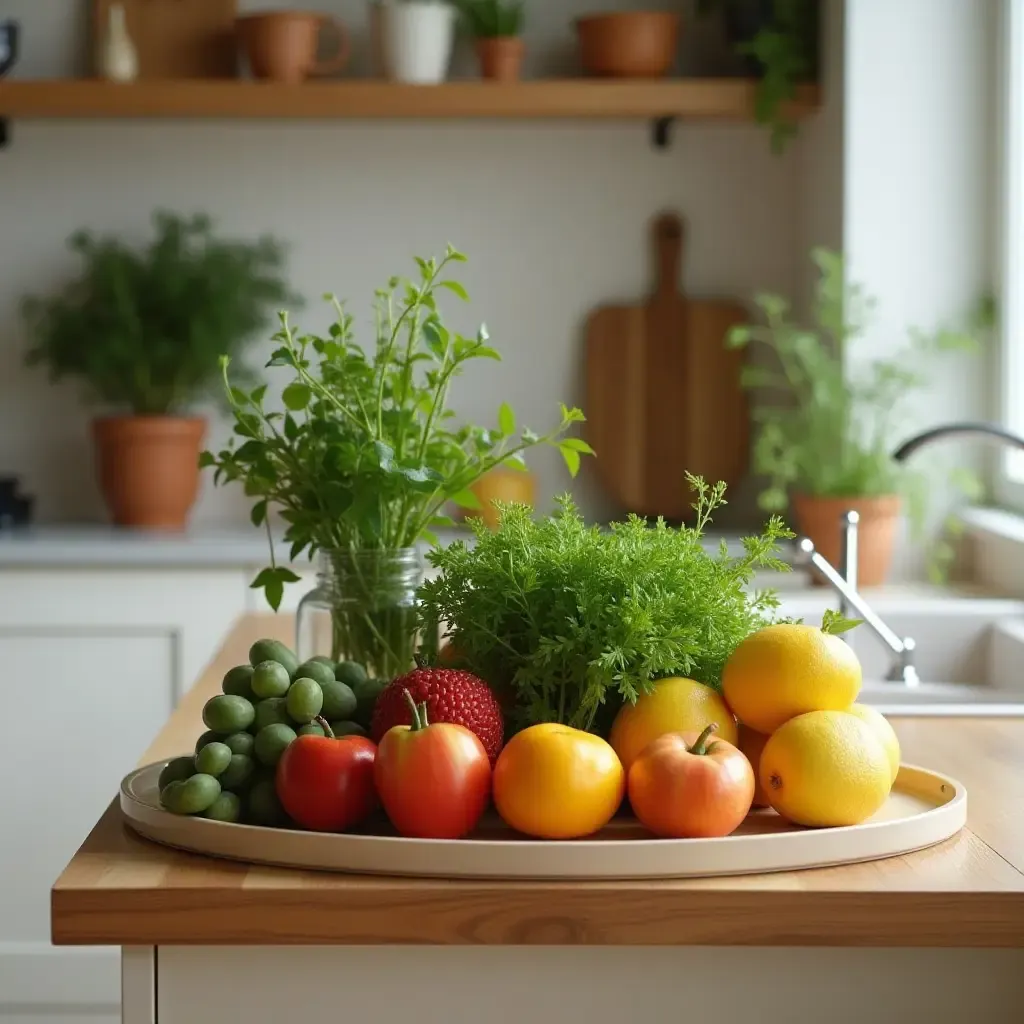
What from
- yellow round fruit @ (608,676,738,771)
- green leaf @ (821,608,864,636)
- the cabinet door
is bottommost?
the cabinet door

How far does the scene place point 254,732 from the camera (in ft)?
3.52

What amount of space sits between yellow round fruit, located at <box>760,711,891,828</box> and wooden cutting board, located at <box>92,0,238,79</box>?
2.52 metres

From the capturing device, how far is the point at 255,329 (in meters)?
3.12

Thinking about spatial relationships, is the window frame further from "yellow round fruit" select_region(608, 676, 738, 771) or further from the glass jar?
"yellow round fruit" select_region(608, 676, 738, 771)

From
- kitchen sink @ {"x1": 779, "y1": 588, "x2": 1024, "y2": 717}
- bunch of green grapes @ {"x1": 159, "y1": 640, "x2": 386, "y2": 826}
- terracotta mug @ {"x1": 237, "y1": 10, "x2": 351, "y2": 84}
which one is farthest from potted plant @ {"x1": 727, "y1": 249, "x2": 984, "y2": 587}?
bunch of green grapes @ {"x1": 159, "y1": 640, "x2": 386, "y2": 826}

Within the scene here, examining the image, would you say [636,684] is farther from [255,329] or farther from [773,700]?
[255,329]

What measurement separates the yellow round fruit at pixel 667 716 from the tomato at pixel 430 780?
0.12m

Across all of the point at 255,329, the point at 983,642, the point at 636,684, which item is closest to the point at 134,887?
the point at 636,684

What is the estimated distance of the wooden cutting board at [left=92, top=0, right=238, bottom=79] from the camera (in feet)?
10.4

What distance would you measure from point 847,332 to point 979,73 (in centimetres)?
54

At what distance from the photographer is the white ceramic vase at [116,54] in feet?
9.93

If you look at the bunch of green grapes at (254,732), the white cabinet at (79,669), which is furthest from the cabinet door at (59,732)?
the bunch of green grapes at (254,732)

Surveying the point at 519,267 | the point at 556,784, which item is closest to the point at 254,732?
the point at 556,784

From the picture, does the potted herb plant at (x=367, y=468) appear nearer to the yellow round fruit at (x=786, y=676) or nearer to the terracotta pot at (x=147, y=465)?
the yellow round fruit at (x=786, y=676)
